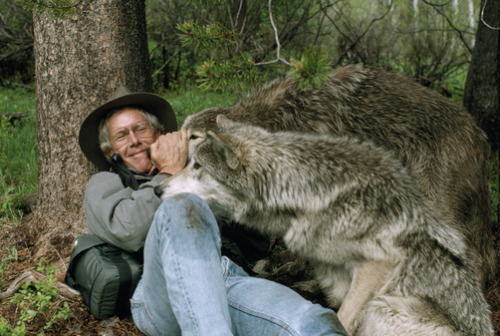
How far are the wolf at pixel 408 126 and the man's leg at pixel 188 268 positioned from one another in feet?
5.17

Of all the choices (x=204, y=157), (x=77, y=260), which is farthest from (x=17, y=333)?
(x=204, y=157)

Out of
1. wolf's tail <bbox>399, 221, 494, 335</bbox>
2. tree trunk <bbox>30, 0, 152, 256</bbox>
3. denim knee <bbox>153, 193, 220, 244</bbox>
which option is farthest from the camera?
tree trunk <bbox>30, 0, 152, 256</bbox>

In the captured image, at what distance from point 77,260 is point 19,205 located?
7.68 feet

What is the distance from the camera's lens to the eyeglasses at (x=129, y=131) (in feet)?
12.8

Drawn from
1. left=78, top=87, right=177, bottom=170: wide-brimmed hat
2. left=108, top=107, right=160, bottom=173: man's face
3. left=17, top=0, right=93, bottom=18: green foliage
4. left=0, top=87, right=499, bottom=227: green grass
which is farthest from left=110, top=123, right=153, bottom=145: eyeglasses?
left=17, top=0, right=93, bottom=18: green foliage

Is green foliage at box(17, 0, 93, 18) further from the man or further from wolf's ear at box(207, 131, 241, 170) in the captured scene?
wolf's ear at box(207, 131, 241, 170)

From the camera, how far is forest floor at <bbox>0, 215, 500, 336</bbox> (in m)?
3.46

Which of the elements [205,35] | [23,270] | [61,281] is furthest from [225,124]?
[23,270]

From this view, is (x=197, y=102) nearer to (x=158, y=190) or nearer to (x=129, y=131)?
(x=129, y=131)

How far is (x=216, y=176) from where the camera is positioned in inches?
134

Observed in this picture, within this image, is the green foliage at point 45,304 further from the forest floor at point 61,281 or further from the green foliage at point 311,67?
the green foliage at point 311,67

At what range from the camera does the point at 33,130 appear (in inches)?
285

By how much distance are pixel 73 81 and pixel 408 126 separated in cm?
312

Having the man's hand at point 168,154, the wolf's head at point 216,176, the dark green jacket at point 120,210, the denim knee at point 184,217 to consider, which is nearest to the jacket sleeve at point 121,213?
the dark green jacket at point 120,210
